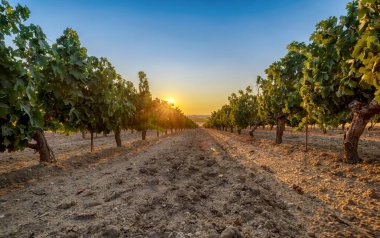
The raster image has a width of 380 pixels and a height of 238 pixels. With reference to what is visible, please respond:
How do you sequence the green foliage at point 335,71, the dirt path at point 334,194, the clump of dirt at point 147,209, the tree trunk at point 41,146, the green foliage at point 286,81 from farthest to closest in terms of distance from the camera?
the green foliage at point 286,81 < the tree trunk at point 41,146 < the green foliage at point 335,71 < the dirt path at point 334,194 < the clump of dirt at point 147,209

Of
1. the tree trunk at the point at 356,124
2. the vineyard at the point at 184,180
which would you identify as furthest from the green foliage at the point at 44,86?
the tree trunk at the point at 356,124

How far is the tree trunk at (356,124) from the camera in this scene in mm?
10969

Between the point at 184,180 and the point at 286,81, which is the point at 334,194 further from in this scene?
the point at 286,81

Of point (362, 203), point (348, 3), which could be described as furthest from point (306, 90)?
point (362, 203)

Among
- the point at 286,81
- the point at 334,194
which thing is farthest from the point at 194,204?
the point at 286,81

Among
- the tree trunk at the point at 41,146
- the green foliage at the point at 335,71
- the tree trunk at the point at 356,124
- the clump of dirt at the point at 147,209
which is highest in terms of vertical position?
the green foliage at the point at 335,71

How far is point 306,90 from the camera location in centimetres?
1348

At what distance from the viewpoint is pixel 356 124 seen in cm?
1189

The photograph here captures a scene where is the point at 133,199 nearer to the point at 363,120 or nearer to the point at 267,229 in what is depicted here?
the point at 267,229

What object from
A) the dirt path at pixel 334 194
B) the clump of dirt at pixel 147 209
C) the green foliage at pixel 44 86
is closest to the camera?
the clump of dirt at pixel 147 209

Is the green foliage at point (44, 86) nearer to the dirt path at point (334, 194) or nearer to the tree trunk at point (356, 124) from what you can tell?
the dirt path at point (334, 194)

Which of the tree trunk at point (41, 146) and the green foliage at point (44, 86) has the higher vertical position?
the green foliage at point (44, 86)

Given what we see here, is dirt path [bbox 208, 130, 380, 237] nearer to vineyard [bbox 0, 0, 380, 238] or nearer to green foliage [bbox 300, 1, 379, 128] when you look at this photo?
vineyard [bbox 0, 0, 380, 238]

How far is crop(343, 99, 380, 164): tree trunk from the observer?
10969 millimetres
